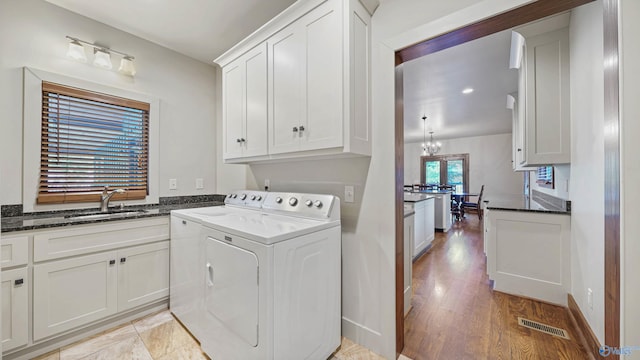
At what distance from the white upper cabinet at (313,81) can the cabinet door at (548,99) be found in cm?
181

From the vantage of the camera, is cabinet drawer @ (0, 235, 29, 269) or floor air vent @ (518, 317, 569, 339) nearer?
cabinet drawer @ (0, 235, 29, 269)

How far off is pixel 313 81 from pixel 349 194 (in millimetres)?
842

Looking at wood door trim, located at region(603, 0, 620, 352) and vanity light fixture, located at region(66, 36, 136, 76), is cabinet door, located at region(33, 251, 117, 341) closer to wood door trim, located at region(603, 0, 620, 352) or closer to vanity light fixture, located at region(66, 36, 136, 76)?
vanity light fixture, located at region(66, 36, 136, 76)

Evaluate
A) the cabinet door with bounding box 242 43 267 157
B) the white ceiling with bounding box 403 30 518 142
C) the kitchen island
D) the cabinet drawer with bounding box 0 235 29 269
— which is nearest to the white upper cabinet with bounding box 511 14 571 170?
the white ceiling with bounding box 403 30 518 142

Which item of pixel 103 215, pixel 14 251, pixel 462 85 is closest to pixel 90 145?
pixel 103 215

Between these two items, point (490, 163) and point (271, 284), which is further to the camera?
point (490, 163)

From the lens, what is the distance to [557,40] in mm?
2215

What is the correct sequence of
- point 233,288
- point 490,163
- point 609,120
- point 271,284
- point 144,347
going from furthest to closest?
1. point 490,163
2. point 144,347
3. point 233,288
4. point 271,284
5. point 609,120

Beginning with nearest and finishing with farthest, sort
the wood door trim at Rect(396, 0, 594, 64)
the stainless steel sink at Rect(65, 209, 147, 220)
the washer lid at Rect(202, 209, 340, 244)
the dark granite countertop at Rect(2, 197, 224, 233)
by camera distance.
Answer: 1. the wood door trim at Rect(396, 0, 594, 64)
2. the washer lid at Rect(202, 209, 340, 244)
3. the dark granite countertop at Rect(2, 197, 224, 233)
4. the stainless steel sink at Rect(65, 209, 147, 220)

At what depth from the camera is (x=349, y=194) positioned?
1834mm

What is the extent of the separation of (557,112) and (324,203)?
7.72ft

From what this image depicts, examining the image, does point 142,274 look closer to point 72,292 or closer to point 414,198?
point 72,292

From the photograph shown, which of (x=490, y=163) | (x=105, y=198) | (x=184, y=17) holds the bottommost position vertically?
(x=105, y=198)

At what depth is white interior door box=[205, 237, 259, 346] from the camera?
4.25 ft
